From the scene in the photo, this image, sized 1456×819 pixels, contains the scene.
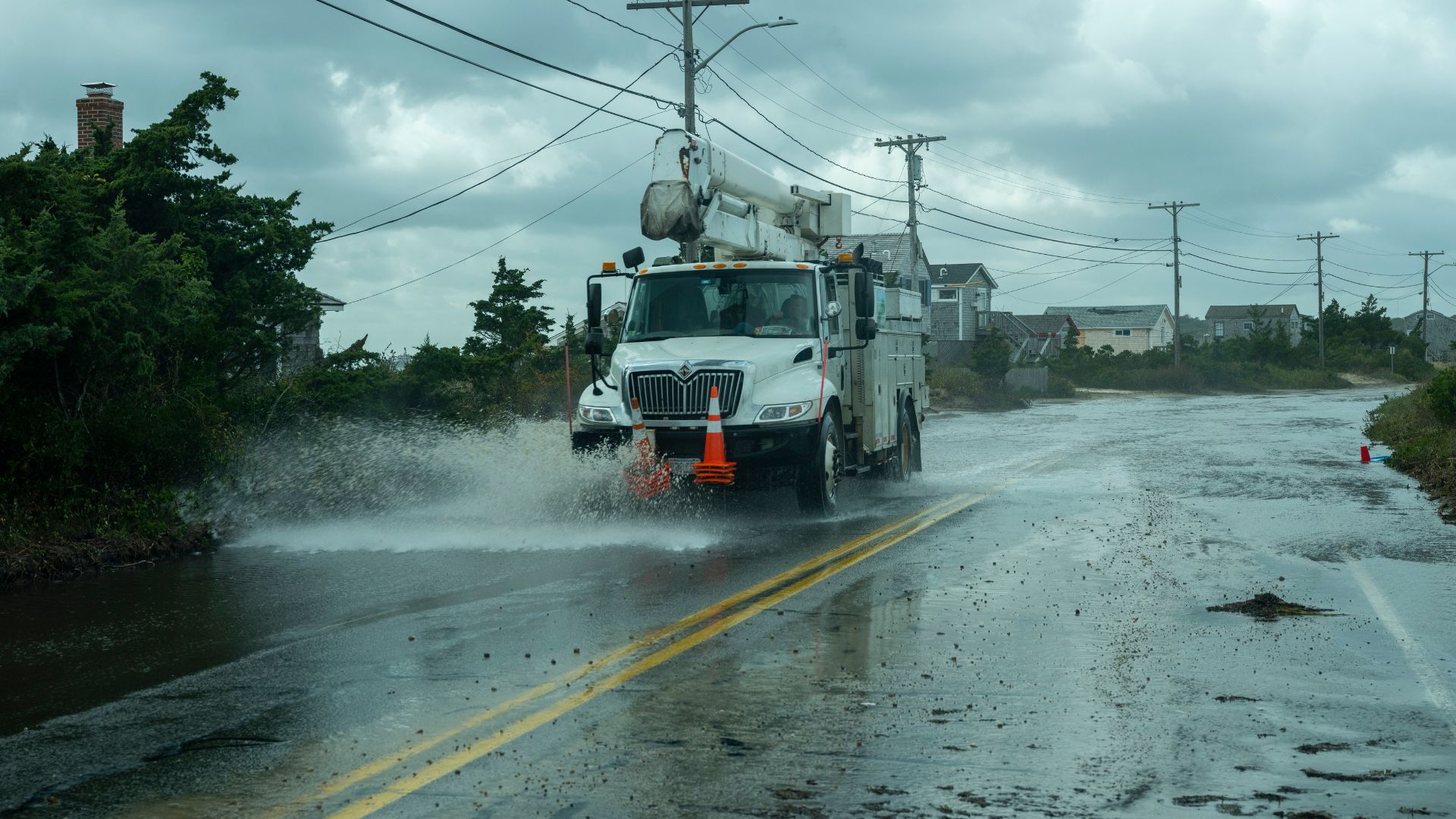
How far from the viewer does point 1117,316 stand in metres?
127

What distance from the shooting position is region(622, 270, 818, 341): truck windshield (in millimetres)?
14281

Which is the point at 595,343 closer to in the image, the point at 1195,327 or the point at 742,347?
the point at 742,347

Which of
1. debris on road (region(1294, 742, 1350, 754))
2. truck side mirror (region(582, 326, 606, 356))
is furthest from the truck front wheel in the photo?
debris on road (region(1294, 742, 1350, 754))

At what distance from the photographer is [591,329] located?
14.5 metres

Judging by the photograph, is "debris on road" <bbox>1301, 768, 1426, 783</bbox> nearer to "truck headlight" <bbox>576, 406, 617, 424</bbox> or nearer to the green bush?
"truck headlight" <bbox>576, 406, 617, 424</bbox>

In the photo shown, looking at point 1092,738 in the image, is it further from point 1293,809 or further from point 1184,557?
point 1184,557

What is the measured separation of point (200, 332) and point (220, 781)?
1067cm

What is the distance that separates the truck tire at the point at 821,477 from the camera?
1361cm

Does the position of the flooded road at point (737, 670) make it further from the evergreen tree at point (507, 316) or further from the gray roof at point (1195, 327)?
the gray roof at point (1195, 327)

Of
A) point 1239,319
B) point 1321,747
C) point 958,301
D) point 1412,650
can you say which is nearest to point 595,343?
point 1412,650

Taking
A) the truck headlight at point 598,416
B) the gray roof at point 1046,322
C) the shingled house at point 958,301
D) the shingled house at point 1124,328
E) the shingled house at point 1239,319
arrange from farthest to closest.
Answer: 1. the shingled house at point 1239,319
2. the shingled house at point 1124,328
3. the gray roof at point 1046,322
4. the shingled house at point 958,301
5. the truck headlight at point 598,416

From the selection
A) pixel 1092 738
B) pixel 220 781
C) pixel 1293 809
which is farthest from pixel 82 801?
pixel 1293 809

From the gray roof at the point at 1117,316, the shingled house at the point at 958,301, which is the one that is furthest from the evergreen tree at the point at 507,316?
the gray roof at the point at 1117,316

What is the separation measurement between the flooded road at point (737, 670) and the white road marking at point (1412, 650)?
3 centimetres
